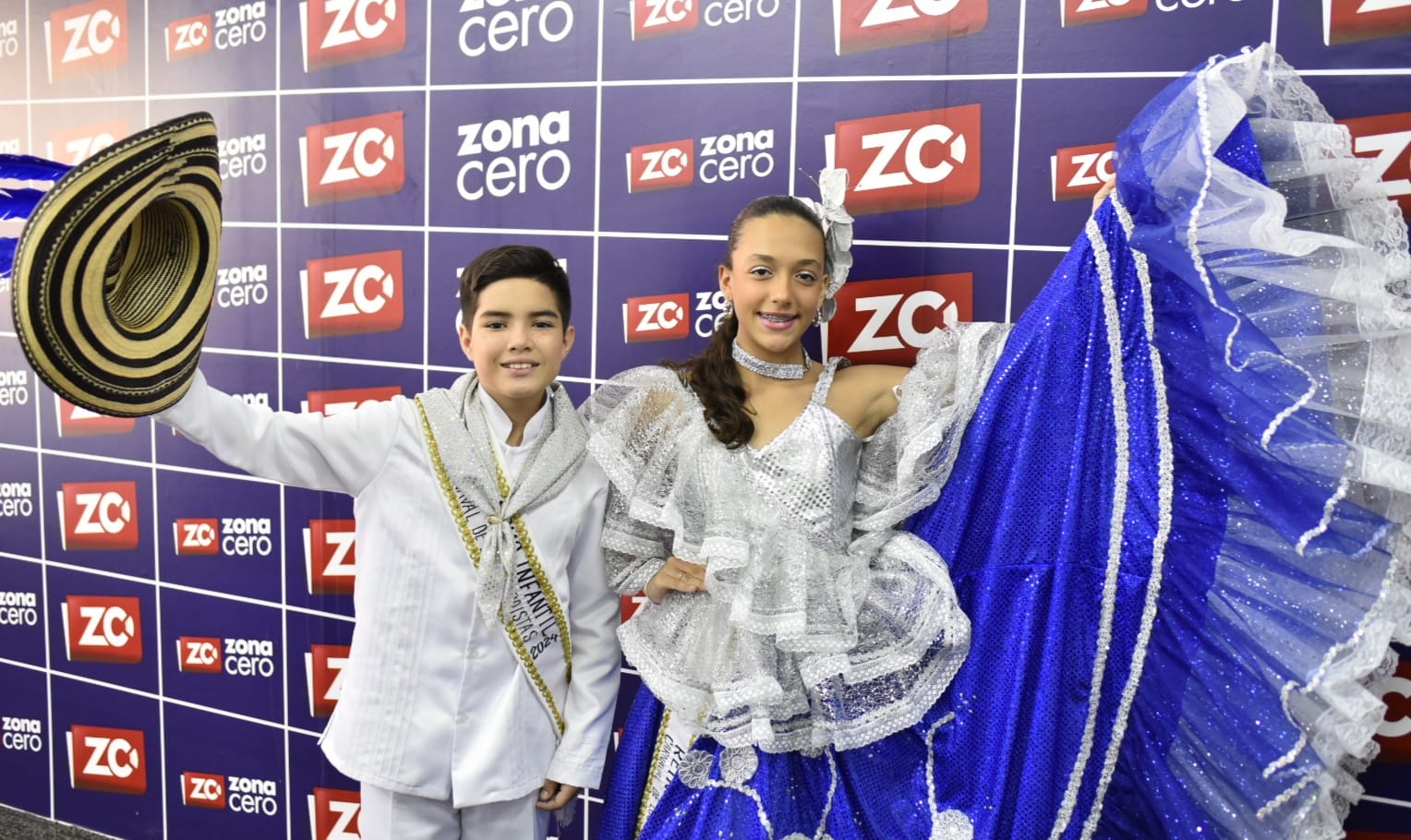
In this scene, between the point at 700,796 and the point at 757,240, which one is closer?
the point at 700,796

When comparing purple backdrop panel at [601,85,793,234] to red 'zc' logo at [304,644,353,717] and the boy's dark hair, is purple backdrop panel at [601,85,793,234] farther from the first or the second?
red 'zc' logo at [304,644,353,717]

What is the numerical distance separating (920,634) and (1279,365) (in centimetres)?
55

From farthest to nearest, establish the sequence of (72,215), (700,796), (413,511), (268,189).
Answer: (268,189)
(413,511)
(700,796)
(72,215)

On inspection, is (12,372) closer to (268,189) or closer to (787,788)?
(268,189)

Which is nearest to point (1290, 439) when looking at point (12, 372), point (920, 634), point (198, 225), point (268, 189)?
point (920, 634)

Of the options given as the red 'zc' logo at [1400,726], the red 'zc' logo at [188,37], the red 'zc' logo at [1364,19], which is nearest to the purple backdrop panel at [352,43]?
the red 'zc' logo at [188,37]

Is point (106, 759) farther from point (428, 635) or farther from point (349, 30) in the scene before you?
point (349, 30)

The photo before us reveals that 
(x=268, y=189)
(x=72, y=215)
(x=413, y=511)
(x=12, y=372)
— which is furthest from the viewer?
(x=12, y=372)

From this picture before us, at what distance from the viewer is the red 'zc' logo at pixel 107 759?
2750mm

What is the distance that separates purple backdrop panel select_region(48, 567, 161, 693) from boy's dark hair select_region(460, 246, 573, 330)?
4.79 feet

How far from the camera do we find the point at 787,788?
5.17ft

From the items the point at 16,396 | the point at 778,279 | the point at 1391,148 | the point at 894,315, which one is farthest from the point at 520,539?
the point at 16,396

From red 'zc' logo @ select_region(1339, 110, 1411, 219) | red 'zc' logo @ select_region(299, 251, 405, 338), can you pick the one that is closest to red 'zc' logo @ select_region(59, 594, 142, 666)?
red 'zc' logo @ select_region(299, 251, 405, 338)

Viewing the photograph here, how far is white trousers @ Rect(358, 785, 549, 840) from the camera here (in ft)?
5.65
